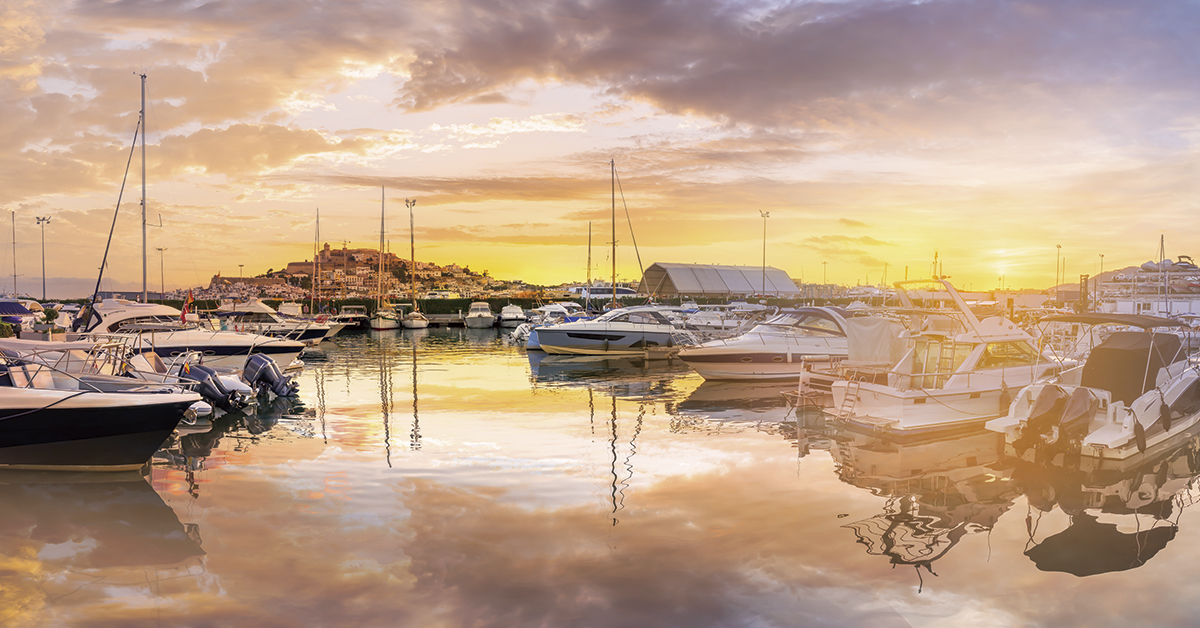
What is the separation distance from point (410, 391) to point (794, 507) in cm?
1393

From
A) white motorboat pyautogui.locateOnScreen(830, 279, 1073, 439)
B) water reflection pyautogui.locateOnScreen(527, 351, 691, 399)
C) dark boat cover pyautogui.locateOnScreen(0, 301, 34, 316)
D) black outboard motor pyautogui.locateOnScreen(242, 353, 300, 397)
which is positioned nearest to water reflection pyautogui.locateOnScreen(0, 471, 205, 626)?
black outboard motor pyautogui.locateOnScreen(242, 353, 300, 397)

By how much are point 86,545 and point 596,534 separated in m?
5.55

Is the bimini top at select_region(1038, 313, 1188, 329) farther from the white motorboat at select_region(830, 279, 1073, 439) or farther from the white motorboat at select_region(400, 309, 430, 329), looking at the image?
the white motorboat at select_region(400, 309, 430, 329)

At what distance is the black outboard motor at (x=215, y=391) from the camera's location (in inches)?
651

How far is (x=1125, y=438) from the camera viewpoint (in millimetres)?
11578

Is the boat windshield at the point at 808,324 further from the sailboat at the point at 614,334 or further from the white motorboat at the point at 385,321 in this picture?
the white motorboat at the point at 385,321

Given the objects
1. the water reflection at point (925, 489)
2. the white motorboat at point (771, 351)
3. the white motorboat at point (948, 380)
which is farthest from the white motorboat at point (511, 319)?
the water reflection at point (925, 489)

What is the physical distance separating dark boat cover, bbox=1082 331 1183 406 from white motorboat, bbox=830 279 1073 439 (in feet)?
4.37

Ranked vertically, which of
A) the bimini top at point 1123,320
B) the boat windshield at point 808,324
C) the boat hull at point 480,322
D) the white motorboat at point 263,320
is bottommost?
the boat hull at point 480,322

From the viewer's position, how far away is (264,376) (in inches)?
752

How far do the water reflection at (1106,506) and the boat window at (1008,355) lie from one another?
301 centimetres

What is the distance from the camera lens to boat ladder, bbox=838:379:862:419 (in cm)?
1370

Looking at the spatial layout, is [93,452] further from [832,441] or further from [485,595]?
[832,441]

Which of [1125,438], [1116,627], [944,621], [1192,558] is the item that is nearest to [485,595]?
A: [944,621]
